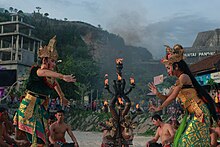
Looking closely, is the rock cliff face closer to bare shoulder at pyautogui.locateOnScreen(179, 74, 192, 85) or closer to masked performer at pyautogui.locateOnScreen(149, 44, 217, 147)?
masked performer at pyautogui.locateOnScreen(149, 44, 217, 147)

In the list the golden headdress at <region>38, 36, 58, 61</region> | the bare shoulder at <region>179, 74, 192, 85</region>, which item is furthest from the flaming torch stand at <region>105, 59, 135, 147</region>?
the bare shoulder at <region>179, 74, 192, 85</region>

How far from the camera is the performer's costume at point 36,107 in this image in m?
5.19

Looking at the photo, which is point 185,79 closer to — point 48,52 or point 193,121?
point 193,121

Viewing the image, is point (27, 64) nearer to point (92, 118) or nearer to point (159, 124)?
point (92, 118)

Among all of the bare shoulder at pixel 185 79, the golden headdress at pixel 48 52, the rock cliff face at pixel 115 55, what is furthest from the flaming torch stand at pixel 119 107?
the rock cliff face at pixel 115 55

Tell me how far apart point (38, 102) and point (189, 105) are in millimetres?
2350

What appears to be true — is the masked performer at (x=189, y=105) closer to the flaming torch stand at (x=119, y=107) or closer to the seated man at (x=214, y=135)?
the seated man at (x=214, y=135)

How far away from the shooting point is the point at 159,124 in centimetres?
772

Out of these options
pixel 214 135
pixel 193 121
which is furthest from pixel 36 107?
pixel 214 135

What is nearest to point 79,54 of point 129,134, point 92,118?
point 92,118

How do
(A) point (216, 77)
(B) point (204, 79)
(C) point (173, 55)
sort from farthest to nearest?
(B) point (204, 79) → (A) point (216, 77) → (C) point (173, 55)

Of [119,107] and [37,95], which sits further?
[119,107]

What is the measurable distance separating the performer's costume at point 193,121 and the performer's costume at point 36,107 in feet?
6.71

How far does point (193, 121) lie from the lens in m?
4.40
